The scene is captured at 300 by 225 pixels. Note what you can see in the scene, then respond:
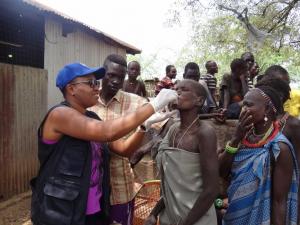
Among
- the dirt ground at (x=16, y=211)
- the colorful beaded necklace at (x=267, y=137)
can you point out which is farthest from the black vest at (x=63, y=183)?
the dirt ground at (x=16, y=211)

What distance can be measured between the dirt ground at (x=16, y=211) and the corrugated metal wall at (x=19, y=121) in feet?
0.55

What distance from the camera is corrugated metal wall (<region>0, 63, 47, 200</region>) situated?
238 inches

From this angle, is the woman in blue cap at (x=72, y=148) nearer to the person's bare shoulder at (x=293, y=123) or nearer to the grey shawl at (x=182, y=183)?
the grey shawl at (x=182, y=183)

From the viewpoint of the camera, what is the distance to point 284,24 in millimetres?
11883

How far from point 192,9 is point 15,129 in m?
8.26

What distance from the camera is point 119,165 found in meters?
2.65

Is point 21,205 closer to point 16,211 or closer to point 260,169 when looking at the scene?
point 16,211

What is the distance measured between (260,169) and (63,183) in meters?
1.15

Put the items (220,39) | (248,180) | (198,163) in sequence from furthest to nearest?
(220,39) < (248,180) < (198,163)

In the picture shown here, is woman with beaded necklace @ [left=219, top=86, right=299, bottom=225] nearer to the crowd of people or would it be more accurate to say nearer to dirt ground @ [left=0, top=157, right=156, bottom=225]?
the crowd of people

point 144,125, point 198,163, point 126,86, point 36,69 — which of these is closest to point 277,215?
point 198,163

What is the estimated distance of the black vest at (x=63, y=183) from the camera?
2033 mm

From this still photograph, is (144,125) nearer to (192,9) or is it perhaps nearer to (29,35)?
(29,35)

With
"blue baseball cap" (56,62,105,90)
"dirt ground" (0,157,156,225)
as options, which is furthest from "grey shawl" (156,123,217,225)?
"dirt ground" (0,157,156,225)
